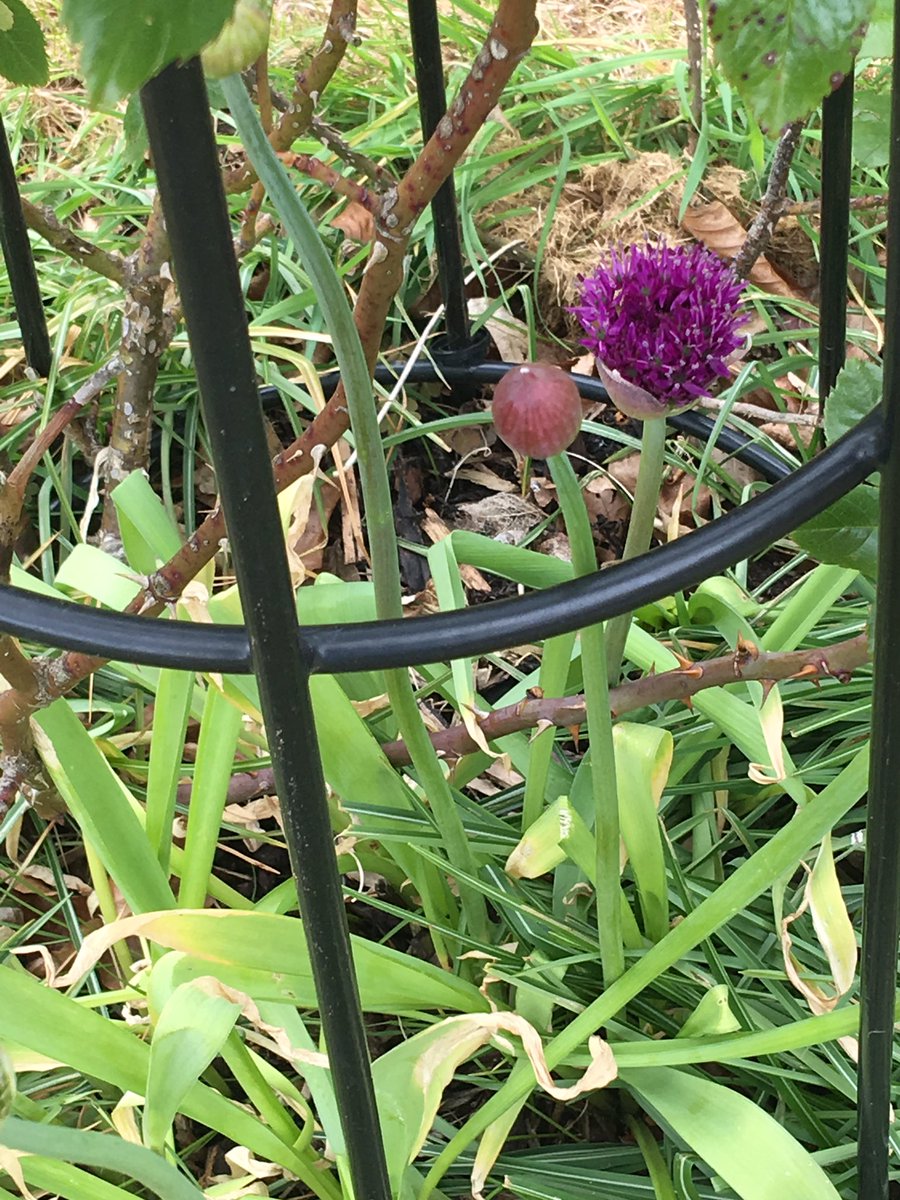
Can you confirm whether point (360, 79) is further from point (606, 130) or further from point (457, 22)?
point (606, 130)

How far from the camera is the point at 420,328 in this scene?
5.16 feet

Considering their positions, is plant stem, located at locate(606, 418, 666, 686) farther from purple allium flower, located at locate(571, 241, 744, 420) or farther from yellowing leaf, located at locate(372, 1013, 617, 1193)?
yellowing leaf, located at locate(372, 1013, 617, 1193)

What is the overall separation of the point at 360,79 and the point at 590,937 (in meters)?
1.55

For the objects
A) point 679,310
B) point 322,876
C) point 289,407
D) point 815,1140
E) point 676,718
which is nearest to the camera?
point 322,876

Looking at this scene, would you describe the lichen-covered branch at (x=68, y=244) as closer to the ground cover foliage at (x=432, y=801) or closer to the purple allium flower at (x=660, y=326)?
the ground cover foliage at (x=432, y=801)

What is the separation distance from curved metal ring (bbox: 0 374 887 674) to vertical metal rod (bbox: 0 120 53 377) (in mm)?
529

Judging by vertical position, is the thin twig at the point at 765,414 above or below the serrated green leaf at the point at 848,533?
below

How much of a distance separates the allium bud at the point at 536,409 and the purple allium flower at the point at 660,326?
96 millimetres

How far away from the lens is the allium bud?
506mm

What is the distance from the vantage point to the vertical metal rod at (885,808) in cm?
44

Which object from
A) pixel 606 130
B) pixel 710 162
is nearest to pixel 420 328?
pixel 606 130

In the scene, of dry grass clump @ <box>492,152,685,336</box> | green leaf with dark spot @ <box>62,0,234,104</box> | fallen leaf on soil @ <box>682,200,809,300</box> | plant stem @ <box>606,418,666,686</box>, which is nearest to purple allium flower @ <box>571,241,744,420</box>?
plant stem @ <box>606,418,666,686</box>

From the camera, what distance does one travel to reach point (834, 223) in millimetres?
944

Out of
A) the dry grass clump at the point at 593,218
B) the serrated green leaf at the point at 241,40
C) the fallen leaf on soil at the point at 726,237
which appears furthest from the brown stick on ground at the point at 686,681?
the fallen leaf on soil at the point at 726,237
